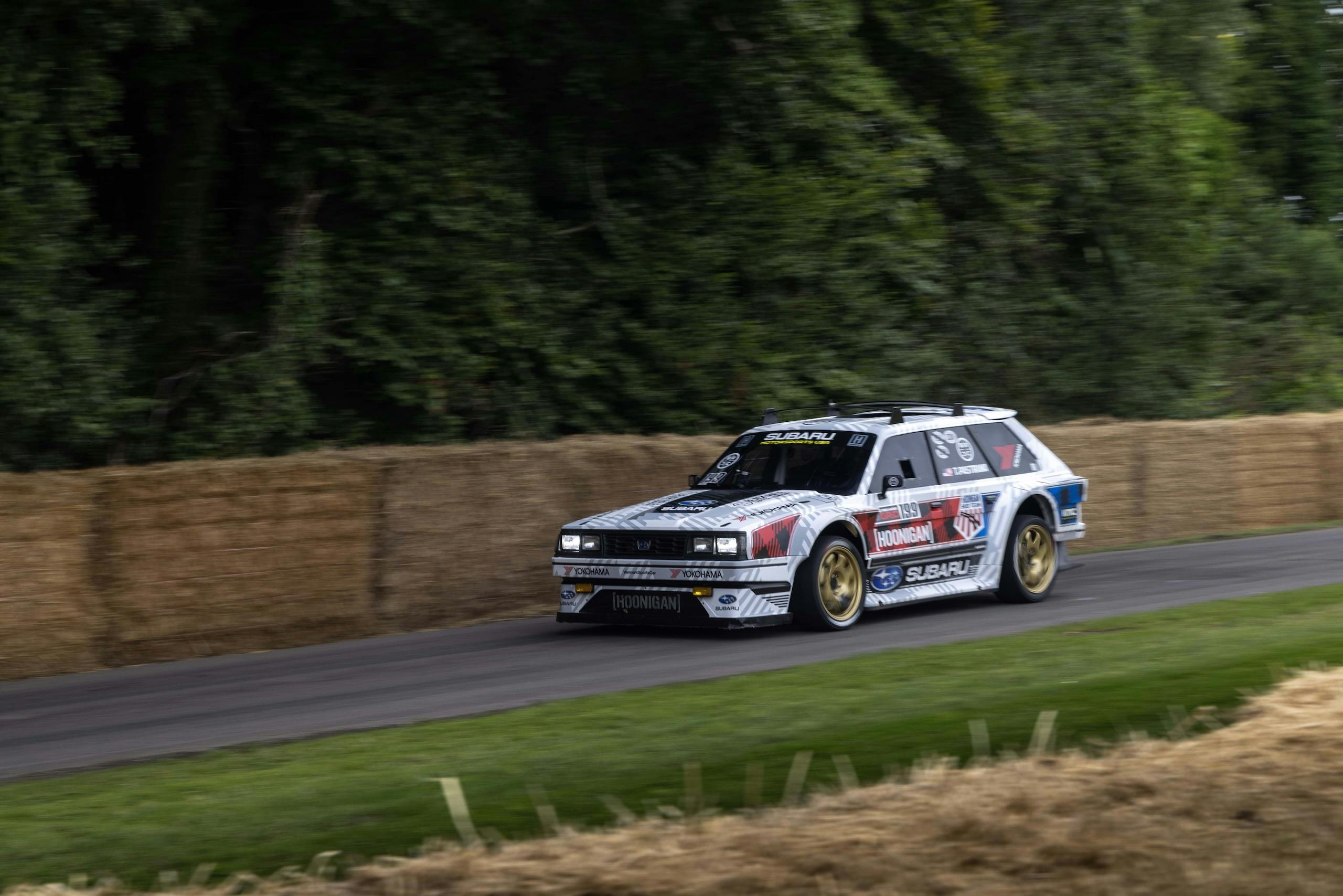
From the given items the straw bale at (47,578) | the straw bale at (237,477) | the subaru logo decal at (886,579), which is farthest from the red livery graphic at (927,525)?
the straw bale at (47,578)

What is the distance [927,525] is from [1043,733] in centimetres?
563

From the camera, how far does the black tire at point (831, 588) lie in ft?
39.7

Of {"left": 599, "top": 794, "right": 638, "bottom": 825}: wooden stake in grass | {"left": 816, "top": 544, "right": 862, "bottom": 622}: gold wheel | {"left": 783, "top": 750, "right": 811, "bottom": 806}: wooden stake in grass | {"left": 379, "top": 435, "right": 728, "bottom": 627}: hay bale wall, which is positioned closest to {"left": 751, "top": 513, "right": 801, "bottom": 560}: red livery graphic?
{"left": 816, "top": 544, "right": 862, "bottom": 622}: gold wheel

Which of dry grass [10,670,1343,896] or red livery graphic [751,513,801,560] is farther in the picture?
red livery graphic [751,513,801,560]

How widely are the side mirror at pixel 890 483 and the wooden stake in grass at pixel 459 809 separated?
636cm

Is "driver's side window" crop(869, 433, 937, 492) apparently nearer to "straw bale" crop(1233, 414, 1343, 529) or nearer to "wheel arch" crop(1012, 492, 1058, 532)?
"wheel arch" crop(1012, 492, 1058, 532)

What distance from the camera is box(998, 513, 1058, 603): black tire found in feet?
45.0

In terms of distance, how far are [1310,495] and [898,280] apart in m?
6.40

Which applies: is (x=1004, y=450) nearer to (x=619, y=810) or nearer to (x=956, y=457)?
(x=956, y=457)

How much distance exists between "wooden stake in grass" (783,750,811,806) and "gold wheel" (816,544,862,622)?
192 inches

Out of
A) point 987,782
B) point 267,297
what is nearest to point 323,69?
point 267,297

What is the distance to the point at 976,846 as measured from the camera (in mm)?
5410

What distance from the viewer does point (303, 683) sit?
1087 centimetres

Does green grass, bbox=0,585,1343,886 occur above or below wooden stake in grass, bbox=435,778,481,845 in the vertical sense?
below
